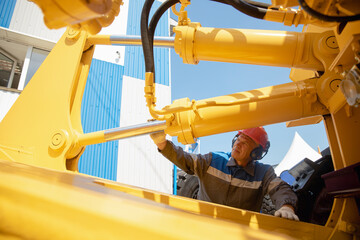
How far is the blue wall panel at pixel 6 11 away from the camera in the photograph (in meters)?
5.94

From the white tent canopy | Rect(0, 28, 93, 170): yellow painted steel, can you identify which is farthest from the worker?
the white tent canopy

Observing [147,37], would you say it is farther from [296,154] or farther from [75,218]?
[296,154]

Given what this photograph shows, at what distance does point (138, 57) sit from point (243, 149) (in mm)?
5847

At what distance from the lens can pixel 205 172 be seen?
2.68m

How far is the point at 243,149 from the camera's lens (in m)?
2.77

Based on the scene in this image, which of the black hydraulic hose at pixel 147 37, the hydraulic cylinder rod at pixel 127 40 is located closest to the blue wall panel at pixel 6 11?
the hydraulic cylinder rod at pixel 127 40

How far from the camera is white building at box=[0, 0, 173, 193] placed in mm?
5914

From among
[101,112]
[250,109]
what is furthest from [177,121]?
[101,112]

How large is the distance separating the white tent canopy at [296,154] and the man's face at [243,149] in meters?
5.51

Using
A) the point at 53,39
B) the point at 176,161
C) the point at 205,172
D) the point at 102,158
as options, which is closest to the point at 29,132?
the point at 176,161

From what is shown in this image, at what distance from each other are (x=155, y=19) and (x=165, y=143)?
4.13 ft

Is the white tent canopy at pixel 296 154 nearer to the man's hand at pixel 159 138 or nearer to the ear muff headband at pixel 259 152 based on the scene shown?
the ear muff headband at pixel 259 152

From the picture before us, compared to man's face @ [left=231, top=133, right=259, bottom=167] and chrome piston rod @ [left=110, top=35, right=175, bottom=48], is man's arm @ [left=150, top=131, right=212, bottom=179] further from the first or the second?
chrome piston rod @ [left=110, top=35, right=175, bottom=48]

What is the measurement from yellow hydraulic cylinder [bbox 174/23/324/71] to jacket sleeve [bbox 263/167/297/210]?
1.15 metres
